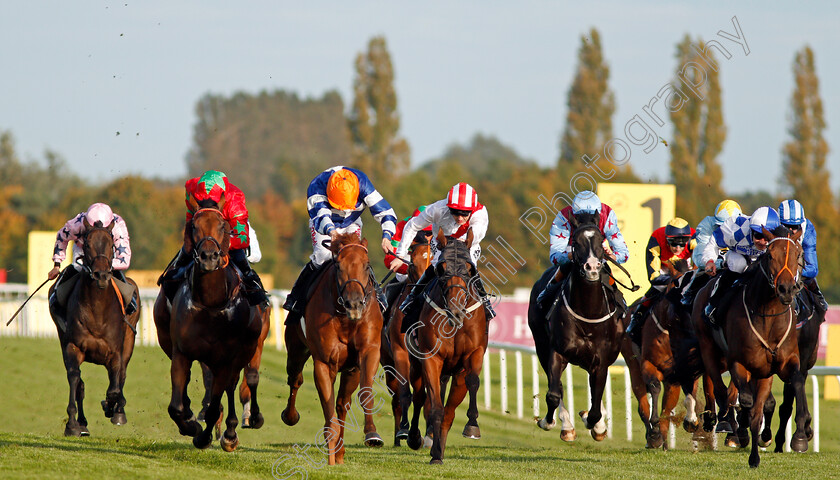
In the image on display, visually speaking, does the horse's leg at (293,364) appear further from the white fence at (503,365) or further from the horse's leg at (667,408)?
the horse's leg at (667,408)

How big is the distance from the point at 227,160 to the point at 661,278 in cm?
8083

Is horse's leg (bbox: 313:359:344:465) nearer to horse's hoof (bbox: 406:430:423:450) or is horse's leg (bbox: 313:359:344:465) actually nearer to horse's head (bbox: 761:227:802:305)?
horse's hoof (bbox: 406:430:423:450)

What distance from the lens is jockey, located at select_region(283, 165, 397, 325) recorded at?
28.0ft

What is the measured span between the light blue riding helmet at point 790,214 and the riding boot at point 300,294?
→ 3.68m

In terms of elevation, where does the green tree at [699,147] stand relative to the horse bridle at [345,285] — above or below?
above

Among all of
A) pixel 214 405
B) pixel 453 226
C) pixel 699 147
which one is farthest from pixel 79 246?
pixel 699 147

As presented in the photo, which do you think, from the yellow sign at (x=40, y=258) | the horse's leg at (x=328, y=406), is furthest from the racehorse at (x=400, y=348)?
the yellow sign at (x=40, y=258)

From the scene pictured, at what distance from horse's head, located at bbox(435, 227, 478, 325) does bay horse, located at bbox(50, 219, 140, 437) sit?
3363mm

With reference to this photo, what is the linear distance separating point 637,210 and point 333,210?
6978 mm

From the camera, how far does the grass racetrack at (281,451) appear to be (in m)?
7.38

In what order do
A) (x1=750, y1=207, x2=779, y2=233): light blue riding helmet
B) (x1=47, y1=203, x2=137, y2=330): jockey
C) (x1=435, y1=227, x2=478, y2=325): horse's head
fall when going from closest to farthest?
1. (x1=435, y1=227, x2=478, y2=325): horse's head
2. (x1=750, y1=207, x2=779, y2=233): light blue riding helmet
3. (x1=47, y1=203, x2=137, y2=330): jockey

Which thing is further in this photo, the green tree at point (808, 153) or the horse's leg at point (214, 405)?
the green tree at point (808, 153)

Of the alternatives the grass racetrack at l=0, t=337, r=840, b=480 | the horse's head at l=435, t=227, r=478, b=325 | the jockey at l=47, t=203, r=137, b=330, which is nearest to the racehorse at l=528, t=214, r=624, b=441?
the grass racetrack at l=0, t=337, r=840, b=480

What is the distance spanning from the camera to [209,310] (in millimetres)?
7727
